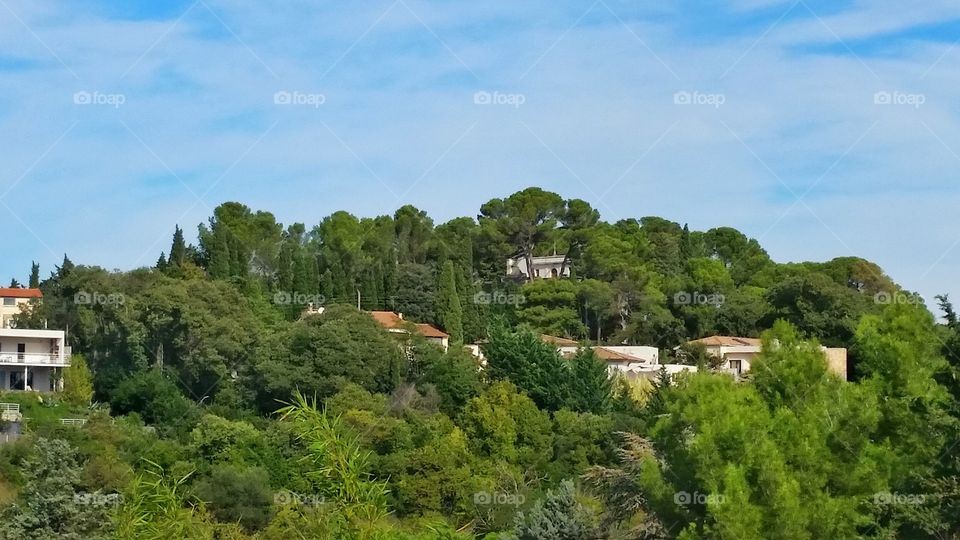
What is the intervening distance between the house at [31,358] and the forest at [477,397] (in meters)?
0.95

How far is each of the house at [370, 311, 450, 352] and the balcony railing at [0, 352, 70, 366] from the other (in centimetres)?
891

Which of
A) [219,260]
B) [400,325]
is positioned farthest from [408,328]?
[219,260]

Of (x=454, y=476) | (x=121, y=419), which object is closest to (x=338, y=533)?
(x=454, y=476)

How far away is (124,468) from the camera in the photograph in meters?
25.8

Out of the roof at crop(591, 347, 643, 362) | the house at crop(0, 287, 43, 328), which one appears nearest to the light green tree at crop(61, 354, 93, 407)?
the house at crop(0, 287, 43, 328)

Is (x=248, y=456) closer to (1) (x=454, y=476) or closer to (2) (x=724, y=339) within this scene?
(1) (x=454, y=476)

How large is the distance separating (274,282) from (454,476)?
23.1 metres

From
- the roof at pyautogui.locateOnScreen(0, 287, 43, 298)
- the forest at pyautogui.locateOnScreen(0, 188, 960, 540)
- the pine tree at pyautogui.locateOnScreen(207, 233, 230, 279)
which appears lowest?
the forest at pyautogui.locateOnScreen(0, 188, 960, 540)

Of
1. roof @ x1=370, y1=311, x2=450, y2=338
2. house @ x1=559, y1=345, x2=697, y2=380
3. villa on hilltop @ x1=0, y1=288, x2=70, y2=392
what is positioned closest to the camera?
house @ x1=559, y1=345, x2=697, y2=380

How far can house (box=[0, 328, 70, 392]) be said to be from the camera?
42875 mm

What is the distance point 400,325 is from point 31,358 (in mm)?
10465

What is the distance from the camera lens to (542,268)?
60.6 meters

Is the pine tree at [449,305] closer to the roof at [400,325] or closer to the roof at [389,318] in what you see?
the roof at [400,325]

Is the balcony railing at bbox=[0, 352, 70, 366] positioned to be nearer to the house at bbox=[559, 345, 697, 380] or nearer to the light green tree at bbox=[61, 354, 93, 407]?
the light green tree at bbox=[61, 354, 93, 407]
